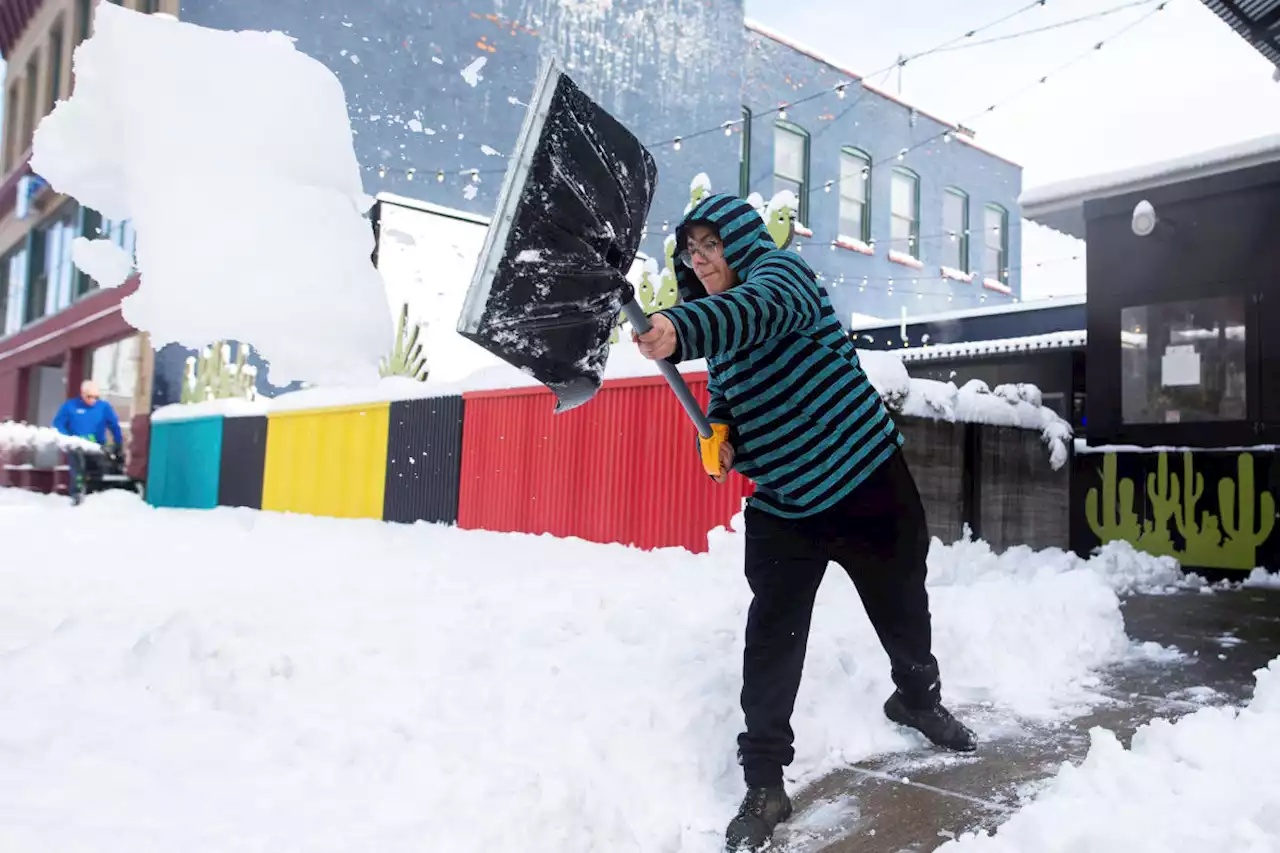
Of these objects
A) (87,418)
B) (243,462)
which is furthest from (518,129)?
(87,418)

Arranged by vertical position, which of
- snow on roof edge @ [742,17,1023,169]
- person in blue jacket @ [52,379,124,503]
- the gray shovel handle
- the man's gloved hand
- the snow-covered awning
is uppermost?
snow on roof edge @ [742,17,1023,169]

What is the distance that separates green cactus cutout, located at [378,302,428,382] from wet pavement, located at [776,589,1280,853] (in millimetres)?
8618

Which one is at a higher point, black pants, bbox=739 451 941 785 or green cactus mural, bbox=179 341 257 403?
green cactus mural, bbox=179 341 257 403

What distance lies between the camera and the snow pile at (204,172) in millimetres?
3895

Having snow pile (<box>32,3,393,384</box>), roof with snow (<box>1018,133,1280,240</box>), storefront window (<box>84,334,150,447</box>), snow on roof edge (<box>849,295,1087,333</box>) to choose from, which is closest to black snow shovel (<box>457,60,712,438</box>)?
snow pile (<box>32,3,393,384</box>)

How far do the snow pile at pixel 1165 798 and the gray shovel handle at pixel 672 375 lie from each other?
4.09ft

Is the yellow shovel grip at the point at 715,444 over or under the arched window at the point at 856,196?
under

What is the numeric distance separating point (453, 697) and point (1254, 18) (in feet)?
22.2

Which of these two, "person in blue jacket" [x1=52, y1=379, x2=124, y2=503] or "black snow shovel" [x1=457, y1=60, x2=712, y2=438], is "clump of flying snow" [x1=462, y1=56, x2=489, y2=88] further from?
"black snow shovel" [x1=457, y1=60, x2=712, y2=438]

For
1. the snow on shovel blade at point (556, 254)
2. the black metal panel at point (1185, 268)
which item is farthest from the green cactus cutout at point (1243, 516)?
the snow on shovel blade at point (556, 254)

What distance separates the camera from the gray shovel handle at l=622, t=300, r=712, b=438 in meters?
2.01

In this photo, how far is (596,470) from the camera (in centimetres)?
694

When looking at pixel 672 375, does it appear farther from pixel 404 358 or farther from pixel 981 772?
pixel 404 358

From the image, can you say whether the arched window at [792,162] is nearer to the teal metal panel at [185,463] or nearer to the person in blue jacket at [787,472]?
the teal metal panel at [185,463]
